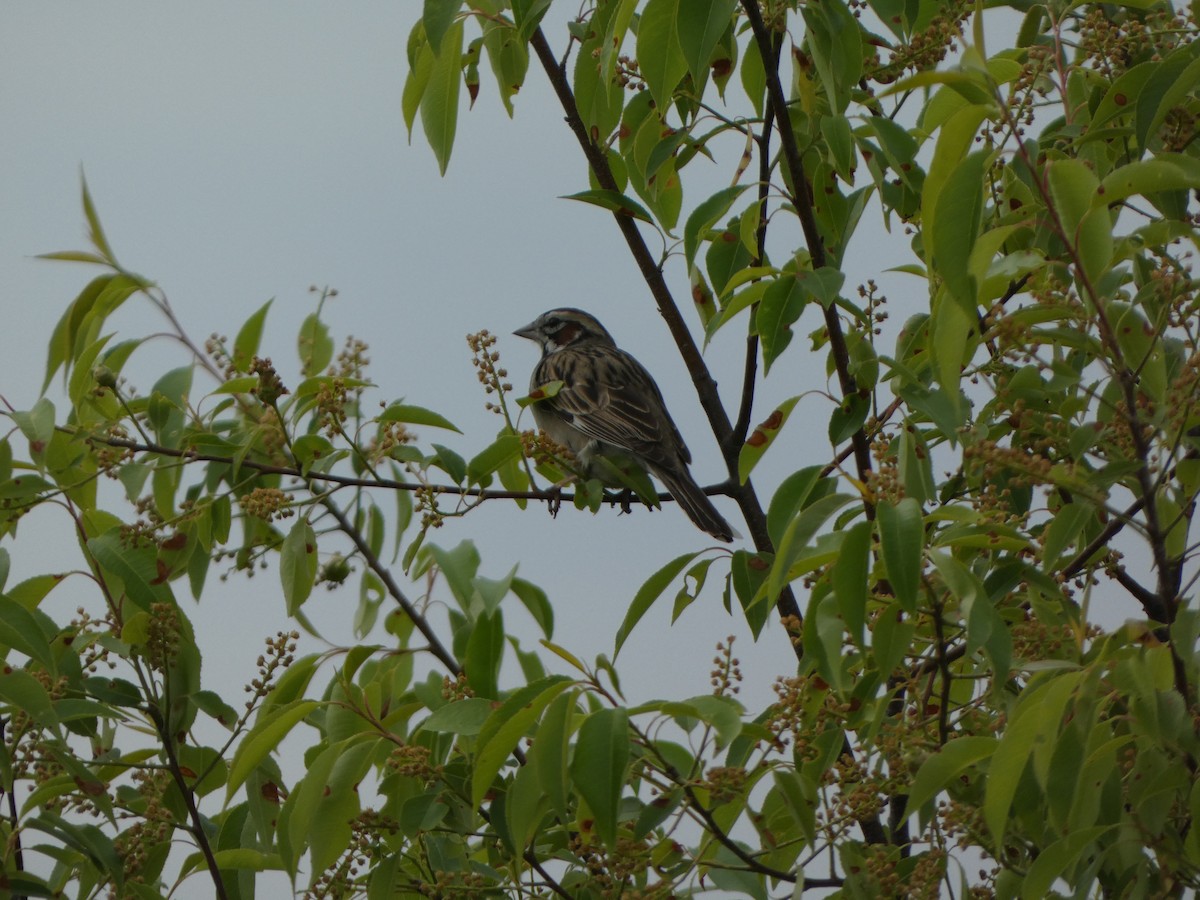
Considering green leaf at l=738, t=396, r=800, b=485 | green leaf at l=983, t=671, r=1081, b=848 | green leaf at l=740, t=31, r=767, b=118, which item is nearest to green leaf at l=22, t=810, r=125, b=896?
green leaf at l=738, t=396, r=800, b=485

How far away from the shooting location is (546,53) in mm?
4836

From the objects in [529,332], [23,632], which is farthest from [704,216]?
[529,332]

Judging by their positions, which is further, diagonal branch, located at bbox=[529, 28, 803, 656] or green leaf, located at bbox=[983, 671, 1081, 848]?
diagonal branch, located at bbox=[529, 28, 803, 656]

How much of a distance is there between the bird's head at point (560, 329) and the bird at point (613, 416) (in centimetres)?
3

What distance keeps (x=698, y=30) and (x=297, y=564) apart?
6.06ft

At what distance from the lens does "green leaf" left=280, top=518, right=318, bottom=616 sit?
3.76 meters

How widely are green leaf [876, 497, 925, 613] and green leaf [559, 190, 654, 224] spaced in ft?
6.40

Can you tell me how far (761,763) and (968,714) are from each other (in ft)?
2.09

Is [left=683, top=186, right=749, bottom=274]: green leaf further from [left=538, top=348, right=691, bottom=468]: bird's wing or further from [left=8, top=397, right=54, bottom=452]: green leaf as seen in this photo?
[left=538, top=348, right=691, bottom=468]: bird's wing

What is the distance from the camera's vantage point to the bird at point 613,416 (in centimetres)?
615

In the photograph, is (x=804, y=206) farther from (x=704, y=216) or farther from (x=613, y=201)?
(x=613, y=201)

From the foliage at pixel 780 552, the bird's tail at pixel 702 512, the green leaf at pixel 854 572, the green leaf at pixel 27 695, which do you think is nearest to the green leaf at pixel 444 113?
the foliage at pixel 780 552

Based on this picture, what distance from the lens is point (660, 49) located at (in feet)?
11.0

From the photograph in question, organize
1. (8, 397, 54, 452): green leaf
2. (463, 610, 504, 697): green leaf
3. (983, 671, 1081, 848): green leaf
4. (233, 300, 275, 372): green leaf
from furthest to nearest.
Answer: (233, 300, 275, 372): green leaf
(8, 397, 54, 452): green leaf
(463, 610, 504, 697): green leaf
(983, 671, 1081, 848): green leaf
